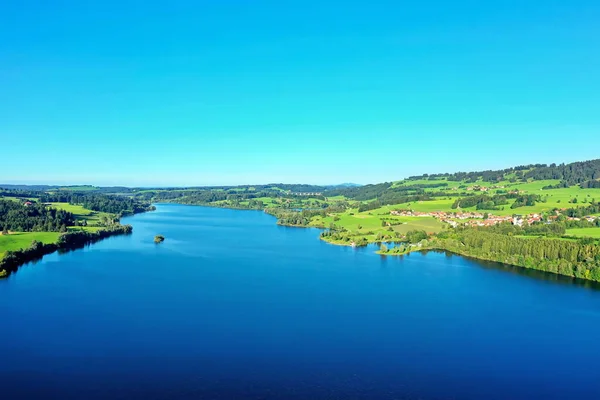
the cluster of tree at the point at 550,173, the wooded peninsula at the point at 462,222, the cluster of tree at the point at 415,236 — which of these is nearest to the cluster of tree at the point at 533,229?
the wooded peninsula at the point at 462,222

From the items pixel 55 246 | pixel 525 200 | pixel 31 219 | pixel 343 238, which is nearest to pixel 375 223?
pixel 343 238

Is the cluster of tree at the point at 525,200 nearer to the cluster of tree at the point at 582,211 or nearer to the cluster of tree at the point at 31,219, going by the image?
the cluster of tree at the point at 582,211

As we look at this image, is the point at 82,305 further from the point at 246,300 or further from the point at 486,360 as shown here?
the point at 486,360

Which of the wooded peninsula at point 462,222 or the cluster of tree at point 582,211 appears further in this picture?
the cluster of tree at point 582,211

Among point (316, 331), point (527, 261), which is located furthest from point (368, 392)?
point (527, 261)

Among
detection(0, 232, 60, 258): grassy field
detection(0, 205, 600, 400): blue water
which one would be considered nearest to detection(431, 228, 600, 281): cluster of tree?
detection(0, 205, 600, 400): blue water
